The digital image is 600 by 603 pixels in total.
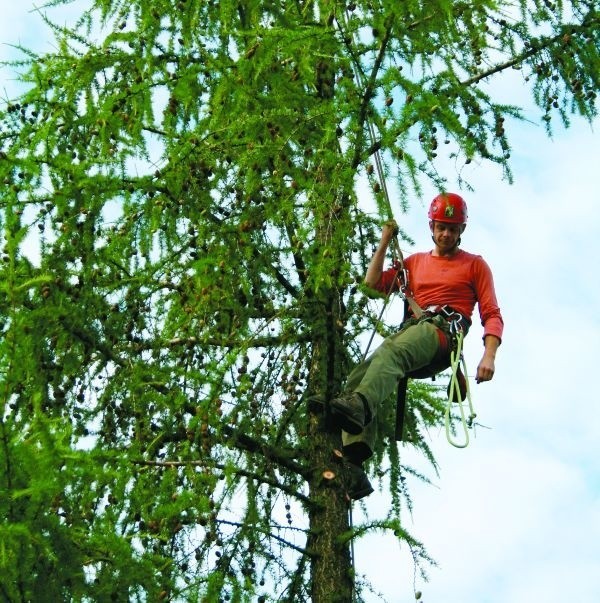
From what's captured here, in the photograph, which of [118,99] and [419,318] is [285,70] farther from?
[419,318]

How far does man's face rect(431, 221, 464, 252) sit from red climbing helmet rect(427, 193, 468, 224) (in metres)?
0.03

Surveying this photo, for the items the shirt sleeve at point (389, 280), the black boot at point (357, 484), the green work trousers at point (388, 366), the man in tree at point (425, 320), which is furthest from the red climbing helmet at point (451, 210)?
the black boot at point (357, 484)

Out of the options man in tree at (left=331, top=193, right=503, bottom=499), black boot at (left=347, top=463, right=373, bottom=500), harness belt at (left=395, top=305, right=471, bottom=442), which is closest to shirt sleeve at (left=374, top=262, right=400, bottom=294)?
man in tree at (left=331, top=193, right=503, bottom=499)

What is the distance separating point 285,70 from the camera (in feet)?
22.5

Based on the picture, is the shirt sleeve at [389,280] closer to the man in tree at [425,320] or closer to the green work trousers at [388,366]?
the man in tree at [425,320]

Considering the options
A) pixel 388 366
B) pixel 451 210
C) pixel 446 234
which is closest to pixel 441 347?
pixel 388 366

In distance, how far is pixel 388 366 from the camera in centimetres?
671

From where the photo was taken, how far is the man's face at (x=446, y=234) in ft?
24.0

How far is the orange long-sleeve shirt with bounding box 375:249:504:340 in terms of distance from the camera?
716 cm

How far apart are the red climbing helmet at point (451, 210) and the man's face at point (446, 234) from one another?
3 cm

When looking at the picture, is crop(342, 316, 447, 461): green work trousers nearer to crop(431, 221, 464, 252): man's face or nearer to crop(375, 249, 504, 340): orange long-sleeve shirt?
crop(375, 249, 504, 340): orange long-sleeve shirt

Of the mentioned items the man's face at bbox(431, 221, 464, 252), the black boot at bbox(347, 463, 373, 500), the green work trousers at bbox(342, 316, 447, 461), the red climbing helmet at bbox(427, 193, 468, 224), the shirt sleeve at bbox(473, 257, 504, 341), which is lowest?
the black boot at bbox(347, 463, 373, 500)

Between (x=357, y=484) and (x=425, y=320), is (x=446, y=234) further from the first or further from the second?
(x=357, y=484)

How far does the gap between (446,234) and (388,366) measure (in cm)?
101
